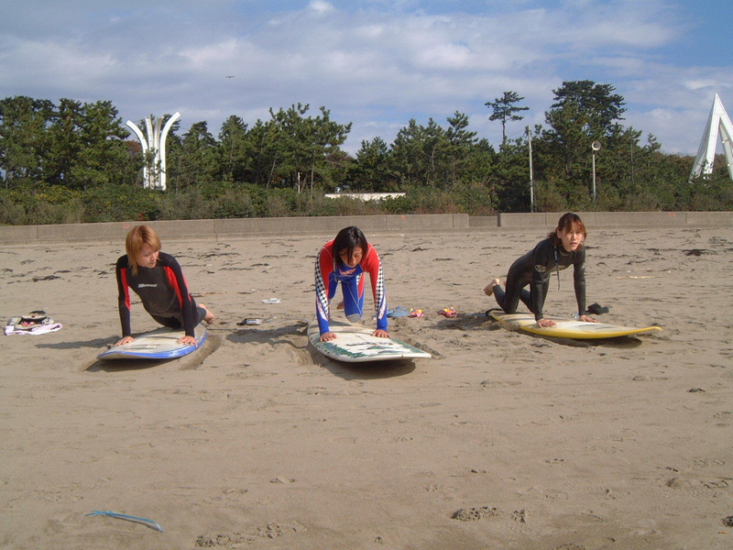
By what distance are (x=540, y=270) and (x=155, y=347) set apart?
13.0 ft

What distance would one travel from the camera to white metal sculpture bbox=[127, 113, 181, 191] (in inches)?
1330

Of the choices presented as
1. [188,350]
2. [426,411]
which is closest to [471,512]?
[426,411]

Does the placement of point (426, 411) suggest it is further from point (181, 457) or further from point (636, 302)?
point (636, 302)

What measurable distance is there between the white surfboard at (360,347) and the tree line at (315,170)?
1726 cm

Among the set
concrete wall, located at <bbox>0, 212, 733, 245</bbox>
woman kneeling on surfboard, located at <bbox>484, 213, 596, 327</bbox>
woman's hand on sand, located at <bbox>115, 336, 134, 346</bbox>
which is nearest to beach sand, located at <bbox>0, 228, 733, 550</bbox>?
woman's hand on sand, located at <bbox>115, 336, 134, 346</bbox>

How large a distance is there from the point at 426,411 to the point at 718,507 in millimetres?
1843

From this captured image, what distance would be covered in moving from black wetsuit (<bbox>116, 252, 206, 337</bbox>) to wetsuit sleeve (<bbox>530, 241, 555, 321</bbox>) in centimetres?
354

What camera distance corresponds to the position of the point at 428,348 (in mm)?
6098

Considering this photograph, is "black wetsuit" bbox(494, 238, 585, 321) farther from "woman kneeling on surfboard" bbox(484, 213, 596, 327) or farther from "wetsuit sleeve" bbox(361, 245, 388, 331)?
"wetsuit sleeve" bbox(361, 245, 388, 331)

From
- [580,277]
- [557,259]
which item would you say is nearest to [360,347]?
[557,259]

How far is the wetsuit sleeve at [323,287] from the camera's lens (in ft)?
19.9

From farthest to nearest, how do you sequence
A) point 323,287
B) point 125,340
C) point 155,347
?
1. point 323,287
2. point 125,340
3. point 155,347

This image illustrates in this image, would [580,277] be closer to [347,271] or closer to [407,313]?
[407,313]

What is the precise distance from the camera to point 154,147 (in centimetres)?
3544
